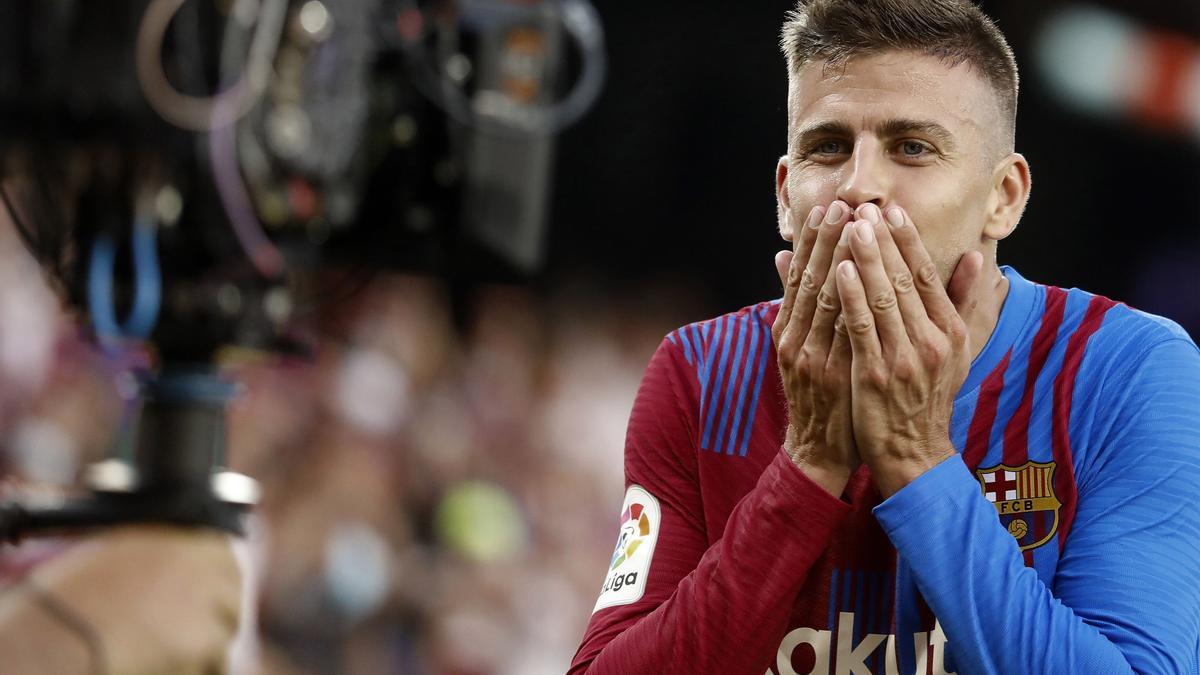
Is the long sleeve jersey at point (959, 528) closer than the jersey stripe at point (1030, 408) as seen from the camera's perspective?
Yes

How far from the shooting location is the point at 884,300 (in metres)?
1.56

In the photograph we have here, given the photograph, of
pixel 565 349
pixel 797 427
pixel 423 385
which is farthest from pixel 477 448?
pixel 797 427

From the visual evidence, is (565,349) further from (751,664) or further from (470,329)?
(751,664)

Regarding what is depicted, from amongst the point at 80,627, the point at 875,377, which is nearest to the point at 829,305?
the point at 875,377

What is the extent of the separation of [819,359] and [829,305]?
0.07 meters

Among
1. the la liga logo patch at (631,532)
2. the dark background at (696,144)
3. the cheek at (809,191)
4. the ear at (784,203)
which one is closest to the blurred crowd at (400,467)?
the dark background at (696,144)

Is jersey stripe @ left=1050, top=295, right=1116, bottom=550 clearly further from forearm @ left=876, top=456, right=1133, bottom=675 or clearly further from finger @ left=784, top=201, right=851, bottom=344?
finger @ left=784, top=201, right=851, bottom=344

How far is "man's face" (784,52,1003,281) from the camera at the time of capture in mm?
1684

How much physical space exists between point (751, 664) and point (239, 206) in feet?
4.78

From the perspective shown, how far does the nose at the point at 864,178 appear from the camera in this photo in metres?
1.66

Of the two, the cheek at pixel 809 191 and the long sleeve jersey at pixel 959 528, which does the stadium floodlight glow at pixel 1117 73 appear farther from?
the cheek at pixel 809 191

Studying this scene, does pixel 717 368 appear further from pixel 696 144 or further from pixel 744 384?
pixel 696 144

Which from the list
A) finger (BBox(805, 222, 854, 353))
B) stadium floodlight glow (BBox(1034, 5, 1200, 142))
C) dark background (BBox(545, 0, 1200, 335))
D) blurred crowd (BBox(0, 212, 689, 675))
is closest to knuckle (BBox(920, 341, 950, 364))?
finger (BBox(805, 222, 854, 353))

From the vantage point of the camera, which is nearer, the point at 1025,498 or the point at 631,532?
the point at 1025,498
